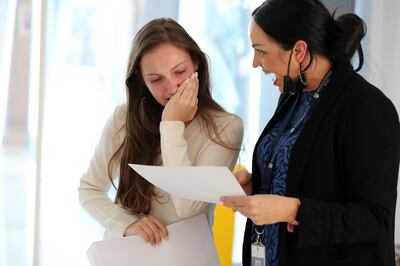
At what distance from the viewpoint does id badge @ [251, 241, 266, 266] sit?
121 centimetres

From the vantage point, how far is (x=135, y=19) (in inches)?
92.8

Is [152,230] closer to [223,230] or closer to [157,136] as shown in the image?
[157,136]

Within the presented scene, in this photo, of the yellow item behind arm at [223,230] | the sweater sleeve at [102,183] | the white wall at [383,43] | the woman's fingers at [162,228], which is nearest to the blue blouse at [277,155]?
the woman's fingers at [162,228]

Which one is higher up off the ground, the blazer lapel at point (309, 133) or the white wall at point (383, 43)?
the white wall at point (383, 43)

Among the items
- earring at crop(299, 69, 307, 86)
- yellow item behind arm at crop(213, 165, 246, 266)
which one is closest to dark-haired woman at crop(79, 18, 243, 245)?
earring at crop(299, 69, 307, 86)

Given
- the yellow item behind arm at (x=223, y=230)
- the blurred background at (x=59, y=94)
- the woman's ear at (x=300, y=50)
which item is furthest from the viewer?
the blurred background at (x=59, y=94)

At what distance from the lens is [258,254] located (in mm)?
1213

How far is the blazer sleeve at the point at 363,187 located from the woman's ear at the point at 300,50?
0.18 metres

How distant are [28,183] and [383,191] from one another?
5.62 ft

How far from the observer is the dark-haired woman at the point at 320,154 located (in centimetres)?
105

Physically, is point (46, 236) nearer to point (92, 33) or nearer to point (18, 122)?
point (18, 122)

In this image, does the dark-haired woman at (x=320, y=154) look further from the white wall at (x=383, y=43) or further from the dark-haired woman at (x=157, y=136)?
the white wall at (x=383, y=43)

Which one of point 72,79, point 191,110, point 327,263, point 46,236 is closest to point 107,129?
point 191,110

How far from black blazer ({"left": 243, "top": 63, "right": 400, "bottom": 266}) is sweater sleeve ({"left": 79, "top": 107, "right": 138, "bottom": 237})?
0.52 metres
